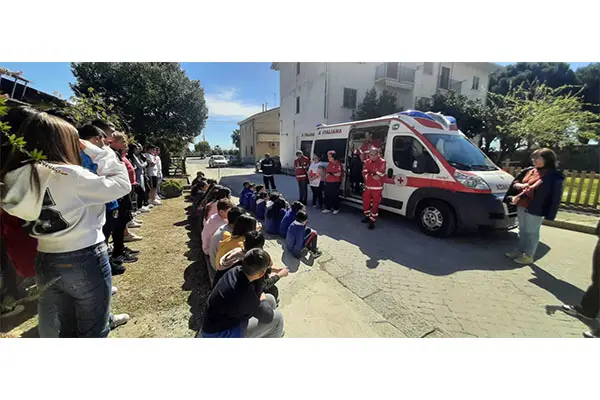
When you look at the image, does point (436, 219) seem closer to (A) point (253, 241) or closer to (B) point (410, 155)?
Answer: (B) point (410, 155)

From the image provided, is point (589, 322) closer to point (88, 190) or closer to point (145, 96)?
point (88, 190)

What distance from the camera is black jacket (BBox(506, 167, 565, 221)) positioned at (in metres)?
3.31

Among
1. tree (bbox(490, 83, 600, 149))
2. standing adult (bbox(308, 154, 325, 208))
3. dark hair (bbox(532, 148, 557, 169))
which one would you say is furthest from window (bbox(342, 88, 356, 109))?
dark hair (bbox(532, 148, 557, 169))

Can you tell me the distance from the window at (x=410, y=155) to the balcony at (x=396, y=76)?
12.7 metres

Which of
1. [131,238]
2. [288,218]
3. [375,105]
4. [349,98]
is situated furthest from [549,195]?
[349,98]

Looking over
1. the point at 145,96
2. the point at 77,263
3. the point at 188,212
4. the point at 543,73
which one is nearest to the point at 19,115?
the point at 77,263

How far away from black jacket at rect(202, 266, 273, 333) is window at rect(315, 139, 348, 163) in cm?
570

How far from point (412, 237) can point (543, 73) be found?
57.8 feet

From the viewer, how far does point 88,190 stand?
150cm

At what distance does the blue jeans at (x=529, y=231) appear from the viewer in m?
3.56

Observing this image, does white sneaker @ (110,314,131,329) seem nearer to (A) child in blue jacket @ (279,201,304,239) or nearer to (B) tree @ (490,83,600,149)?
(A) child in blue jacket @ (279,201,304,239)

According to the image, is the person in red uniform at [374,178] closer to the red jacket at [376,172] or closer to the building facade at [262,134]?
the red jacket at [376,172]

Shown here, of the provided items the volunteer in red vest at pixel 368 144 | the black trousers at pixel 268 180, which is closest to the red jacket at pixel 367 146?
the volunteer in red vest at pixel 368 144

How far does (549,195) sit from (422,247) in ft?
5.92
